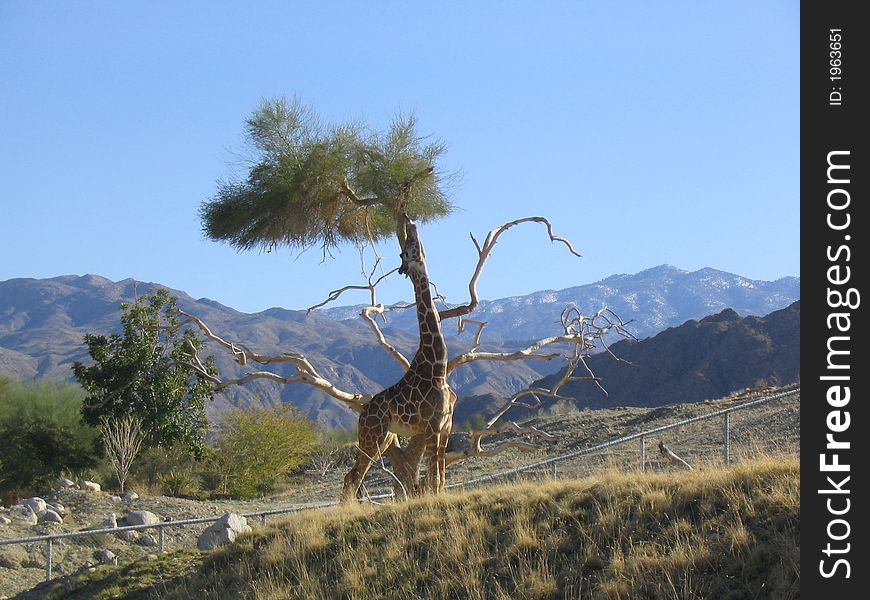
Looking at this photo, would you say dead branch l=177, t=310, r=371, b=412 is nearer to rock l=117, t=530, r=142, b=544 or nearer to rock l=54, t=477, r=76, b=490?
rock l=117, t=530, r=142, b=544

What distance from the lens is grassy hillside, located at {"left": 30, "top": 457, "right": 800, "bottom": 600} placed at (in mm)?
11070

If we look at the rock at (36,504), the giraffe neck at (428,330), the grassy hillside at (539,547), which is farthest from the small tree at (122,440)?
the grassy hillside at (539,547)

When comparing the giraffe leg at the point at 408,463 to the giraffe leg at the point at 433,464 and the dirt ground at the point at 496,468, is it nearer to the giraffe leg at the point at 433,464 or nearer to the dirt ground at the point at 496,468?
→ the giraffe leg at the point at 433,464

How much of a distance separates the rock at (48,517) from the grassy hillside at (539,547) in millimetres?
10563

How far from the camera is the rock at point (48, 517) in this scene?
26.3 m

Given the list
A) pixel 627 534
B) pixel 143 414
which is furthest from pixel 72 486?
pixel 627 534

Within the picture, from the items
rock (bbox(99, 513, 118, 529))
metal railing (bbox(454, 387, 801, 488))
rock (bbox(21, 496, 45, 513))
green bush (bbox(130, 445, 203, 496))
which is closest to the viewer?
metal railing (bbox(454, 387, 801, 488))

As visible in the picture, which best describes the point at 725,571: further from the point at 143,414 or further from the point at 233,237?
the point at 143,414

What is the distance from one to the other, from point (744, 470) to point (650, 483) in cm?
117

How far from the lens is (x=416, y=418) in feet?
59.3

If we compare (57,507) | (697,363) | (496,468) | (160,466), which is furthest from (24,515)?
(697,363)

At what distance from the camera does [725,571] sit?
10.8m

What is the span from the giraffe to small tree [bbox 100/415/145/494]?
17.0m

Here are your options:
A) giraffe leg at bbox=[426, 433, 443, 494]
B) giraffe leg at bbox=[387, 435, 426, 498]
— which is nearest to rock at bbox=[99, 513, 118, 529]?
giraffe leg at bbox=[387, 435, 426, 498]
